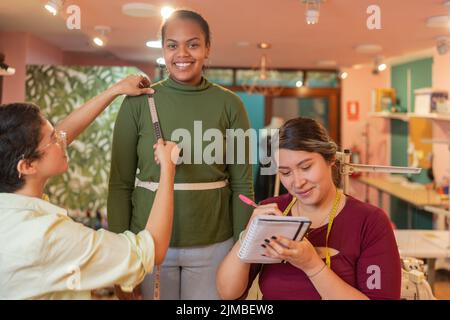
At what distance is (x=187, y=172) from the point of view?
112 cm

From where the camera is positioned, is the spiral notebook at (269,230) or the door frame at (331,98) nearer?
the spiral notebook at (269,230)

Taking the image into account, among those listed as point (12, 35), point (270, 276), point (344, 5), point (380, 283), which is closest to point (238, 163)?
point (270, 276)

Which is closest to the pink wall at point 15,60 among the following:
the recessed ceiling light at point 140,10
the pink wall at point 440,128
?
the recessed ceiling light at point 140,10

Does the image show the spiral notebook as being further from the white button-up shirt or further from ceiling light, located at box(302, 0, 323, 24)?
ceiling light, located at box(302, 0, 323, 24)

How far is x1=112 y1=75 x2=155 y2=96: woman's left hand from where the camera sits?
1103mm

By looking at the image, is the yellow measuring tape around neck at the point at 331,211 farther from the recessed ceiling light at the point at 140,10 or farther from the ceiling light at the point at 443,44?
the ceiling light at the point at 443,44

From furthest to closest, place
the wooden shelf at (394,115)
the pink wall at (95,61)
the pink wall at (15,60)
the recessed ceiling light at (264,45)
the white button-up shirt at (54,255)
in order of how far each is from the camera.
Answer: the wooden shelf at (394,115) < the pink wall at (95,61) < the recessed ceiling light at (264,45) < the pink wall at (15,60) < the white button-up shirt at (54,255)

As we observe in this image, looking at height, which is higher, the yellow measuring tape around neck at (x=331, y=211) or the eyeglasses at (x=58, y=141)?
the eyeglasses at (x=58, y=141)

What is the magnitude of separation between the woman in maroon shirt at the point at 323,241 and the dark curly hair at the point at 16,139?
44 centimetres

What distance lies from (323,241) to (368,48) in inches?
99.9

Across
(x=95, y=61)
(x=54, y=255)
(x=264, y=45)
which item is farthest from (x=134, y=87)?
(x=95, y=61)

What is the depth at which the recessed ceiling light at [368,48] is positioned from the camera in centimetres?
312

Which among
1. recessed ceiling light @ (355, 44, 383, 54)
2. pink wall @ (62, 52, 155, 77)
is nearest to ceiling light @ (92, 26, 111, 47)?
pink wall @ (62, 52, 155, 77)

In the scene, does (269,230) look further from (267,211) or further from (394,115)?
(394,115)
